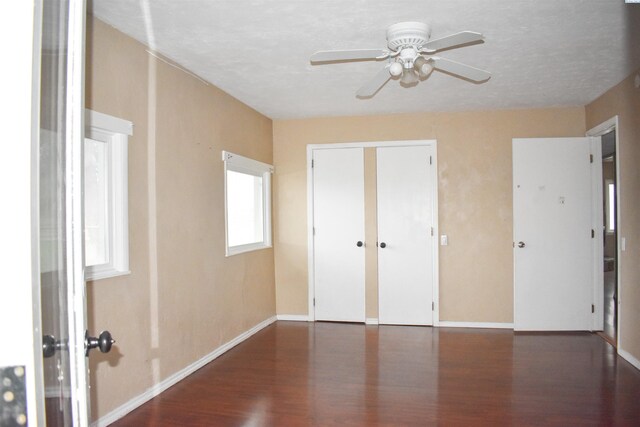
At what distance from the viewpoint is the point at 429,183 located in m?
4.99

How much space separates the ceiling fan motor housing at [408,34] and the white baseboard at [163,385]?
9.18ft

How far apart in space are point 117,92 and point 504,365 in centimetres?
358

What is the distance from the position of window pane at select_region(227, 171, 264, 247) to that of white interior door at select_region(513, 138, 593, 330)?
9.38 feet

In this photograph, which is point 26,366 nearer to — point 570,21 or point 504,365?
point 570,21

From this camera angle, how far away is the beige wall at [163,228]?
2.62m

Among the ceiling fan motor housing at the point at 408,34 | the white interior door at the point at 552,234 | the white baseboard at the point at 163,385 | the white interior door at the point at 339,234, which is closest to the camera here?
the ceiling fan motor housing at the point at 408,34

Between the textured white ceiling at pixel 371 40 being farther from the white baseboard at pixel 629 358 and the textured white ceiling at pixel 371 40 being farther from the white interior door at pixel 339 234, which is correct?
the white baseboard at pixel 629 358

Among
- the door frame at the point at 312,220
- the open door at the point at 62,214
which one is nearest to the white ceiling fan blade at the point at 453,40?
the open door at the point at 62,214

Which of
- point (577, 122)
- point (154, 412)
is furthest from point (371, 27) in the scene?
point (577, 122)

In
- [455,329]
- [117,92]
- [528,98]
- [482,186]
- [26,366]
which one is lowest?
[455,329]

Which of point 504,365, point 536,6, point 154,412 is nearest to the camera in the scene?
point 536,6

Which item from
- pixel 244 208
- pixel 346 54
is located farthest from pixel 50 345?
pixel 244 208

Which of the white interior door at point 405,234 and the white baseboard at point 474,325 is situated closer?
the white baseboard at point 474,325

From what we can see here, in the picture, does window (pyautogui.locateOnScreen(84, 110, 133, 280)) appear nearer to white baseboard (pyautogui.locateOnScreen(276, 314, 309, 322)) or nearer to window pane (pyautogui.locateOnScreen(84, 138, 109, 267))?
window pane (pyautogui.locateOnScreen(84, 138, 109, 267))
